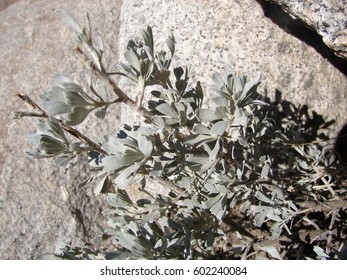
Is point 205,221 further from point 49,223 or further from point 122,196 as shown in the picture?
point 49,223

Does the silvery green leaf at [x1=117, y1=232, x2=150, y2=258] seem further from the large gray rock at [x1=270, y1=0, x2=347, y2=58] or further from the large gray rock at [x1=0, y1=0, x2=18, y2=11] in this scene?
the large gray rock at [x1=0, y1=0, x2=18, y2=11]

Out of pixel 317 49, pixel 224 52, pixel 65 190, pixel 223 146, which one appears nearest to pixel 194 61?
pixel 224 52

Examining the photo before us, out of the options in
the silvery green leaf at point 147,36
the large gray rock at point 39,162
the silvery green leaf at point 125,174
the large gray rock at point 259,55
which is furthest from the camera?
the large gray rock at point 39,162

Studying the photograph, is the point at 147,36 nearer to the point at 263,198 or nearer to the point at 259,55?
the point at 263,198

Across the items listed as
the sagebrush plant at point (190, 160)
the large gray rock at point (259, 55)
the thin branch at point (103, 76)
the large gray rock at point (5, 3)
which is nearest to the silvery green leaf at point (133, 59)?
the sagebrush plant at point (190, 160)

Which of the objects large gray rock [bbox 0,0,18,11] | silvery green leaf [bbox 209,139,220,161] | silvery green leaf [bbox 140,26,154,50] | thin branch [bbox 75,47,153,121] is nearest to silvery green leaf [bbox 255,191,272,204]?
silvery green leaf [bbox 209,139,220,161]

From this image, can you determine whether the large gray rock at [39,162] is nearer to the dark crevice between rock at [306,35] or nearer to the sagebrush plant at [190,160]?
the sagebrush plant at [190,160]
